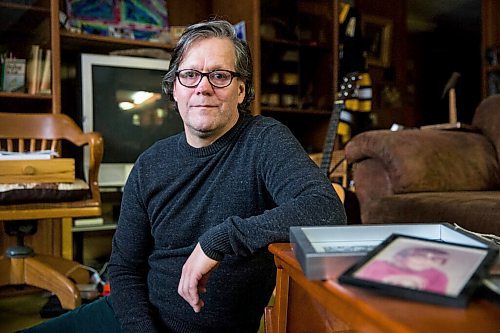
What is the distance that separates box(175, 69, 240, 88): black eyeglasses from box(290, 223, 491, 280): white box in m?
0.46

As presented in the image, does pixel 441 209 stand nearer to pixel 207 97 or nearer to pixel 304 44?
pixel 207 97

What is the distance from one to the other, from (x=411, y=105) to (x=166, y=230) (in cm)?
438

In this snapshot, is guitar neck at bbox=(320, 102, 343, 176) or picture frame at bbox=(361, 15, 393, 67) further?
picture frame at bbox=(361, 15, 393, 67)

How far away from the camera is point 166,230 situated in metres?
0.96

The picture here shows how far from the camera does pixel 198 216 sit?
92cm

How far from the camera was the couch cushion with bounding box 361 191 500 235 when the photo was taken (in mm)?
1313

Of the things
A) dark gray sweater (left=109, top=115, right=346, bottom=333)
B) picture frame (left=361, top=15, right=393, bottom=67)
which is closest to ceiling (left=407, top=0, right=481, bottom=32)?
picture frame (left=361, top=15, right=393, bottom=67)

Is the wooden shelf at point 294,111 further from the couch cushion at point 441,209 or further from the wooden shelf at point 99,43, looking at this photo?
the couch cushion at point 441,209

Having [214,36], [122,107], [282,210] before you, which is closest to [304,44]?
[122,107]

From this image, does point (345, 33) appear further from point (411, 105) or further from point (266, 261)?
point (266, 261)

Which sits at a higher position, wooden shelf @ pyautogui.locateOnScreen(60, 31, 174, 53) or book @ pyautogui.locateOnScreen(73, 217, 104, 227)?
wooden shelf @ pyautogui.locateOnScreen(60, 31, 174, 53)

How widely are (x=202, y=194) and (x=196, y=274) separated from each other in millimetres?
235

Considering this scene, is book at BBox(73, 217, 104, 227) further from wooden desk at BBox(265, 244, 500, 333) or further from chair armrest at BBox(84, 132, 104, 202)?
wooden desk at BBox(265, 244, 500, 333)

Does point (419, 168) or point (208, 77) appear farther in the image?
point (419, 168)
